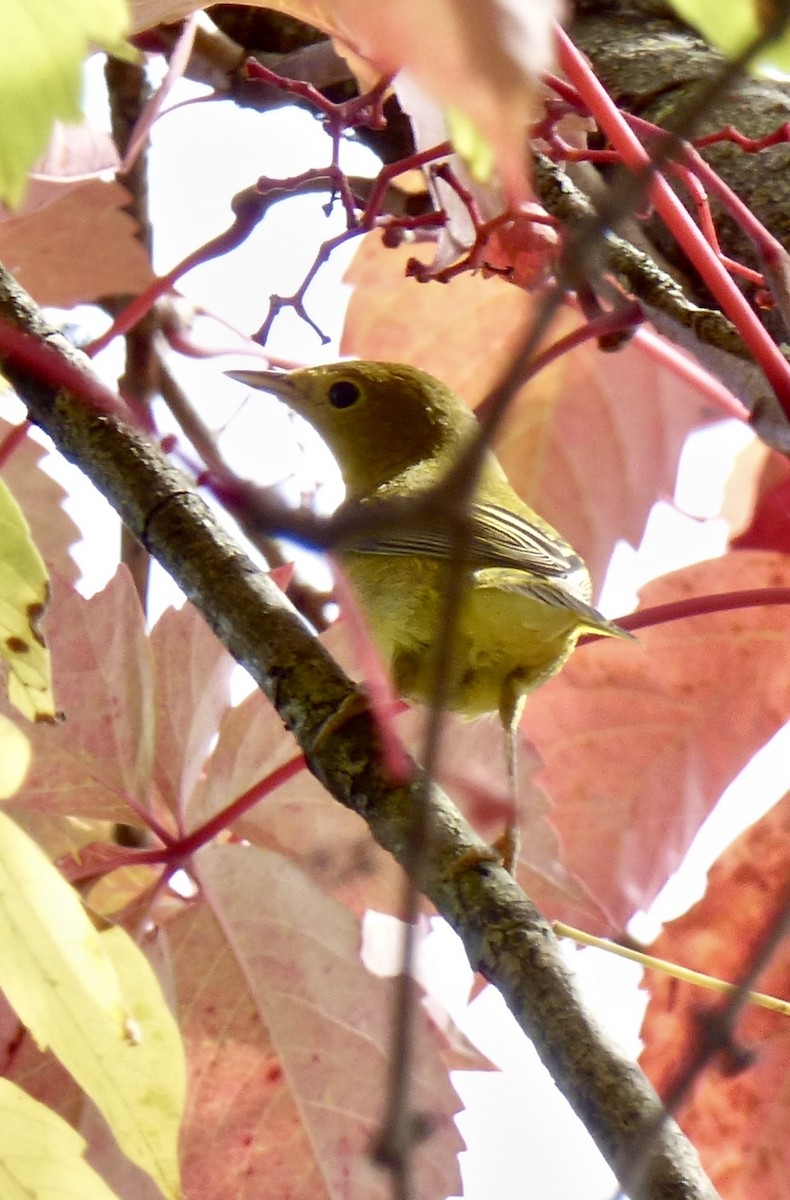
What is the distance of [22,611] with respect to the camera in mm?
520

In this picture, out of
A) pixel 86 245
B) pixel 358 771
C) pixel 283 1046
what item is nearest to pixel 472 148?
pixel 358 771

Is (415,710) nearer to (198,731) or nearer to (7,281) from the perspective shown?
(198,731)

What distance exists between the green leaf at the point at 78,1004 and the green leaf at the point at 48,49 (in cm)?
23

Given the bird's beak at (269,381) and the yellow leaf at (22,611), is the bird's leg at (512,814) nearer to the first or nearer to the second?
the yellow leaf at (22,611)

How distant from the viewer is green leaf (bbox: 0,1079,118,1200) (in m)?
0.47

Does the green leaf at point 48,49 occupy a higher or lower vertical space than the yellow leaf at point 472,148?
lower

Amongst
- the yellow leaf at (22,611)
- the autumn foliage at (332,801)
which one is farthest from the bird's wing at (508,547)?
the yellow leaf at (22,611)

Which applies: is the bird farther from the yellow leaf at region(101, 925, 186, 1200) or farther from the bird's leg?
the yellow leaf at region(101, 925, 186, 1200)

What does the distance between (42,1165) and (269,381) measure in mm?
944

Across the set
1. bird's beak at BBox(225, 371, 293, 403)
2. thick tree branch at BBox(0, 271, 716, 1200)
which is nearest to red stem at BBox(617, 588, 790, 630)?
thick tree branch at BBox(0, 271, 716, 1200)

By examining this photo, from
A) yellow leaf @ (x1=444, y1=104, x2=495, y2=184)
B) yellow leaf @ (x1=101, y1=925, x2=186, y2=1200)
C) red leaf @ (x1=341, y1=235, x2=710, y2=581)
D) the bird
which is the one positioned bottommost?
yellow leaf @ (x1=101, y1=925, x2=186, y2=1200)

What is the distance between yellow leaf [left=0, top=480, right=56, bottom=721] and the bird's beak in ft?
2.41

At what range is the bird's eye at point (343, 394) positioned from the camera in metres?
1.39

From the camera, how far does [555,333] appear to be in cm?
107
